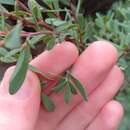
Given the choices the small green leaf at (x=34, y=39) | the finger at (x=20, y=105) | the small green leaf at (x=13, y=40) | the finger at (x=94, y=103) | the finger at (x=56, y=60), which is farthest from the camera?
the finger at (x=94, y=103)

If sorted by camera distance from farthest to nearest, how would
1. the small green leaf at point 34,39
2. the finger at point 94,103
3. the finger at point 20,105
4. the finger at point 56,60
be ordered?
1. the finger at point 94,103
2. the finger at point 56,60
3. the finger at point 20,105
4. the small green leaf at point 34,39

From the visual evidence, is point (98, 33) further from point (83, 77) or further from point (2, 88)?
point (2, 88)

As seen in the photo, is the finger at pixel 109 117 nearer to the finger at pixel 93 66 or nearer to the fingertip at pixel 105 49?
the finger at pixel 93 66

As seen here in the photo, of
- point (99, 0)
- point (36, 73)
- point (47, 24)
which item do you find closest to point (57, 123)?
point (36, 73)

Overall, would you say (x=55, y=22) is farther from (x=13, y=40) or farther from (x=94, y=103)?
(x=94, y=103)

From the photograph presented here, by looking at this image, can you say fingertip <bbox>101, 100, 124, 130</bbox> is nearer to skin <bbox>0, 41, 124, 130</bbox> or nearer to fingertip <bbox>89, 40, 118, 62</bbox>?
skin <bbox>0, 41, 124, 130</bbox>

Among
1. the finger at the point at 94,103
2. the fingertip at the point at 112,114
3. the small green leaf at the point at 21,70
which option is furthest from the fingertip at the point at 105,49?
the small green leaf at the point at 21,70

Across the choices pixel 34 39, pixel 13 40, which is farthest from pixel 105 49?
pixel 13 40

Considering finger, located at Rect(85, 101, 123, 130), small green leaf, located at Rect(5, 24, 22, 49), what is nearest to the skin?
finger, located at Rect(85, 101, 123, 130)
